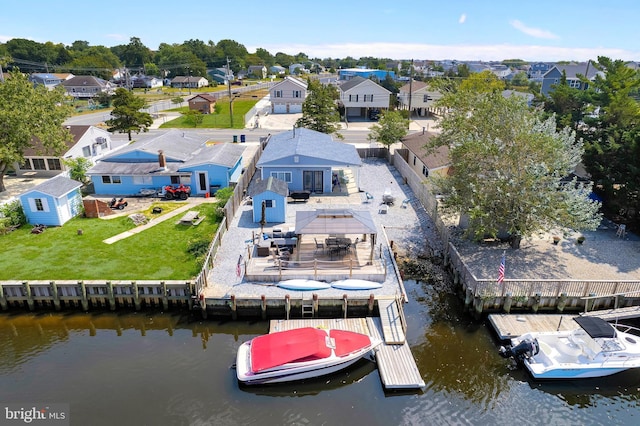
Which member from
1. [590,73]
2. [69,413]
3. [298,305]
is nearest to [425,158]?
[298,305]

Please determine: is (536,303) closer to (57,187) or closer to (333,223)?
(333,223)

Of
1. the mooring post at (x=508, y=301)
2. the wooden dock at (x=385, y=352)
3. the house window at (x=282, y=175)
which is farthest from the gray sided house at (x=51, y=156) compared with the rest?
the mooring post at (x=508, y=301)

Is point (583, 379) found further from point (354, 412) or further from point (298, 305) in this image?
point (298, 305)

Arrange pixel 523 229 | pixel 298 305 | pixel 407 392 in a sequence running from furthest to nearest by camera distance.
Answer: pixel 523 229
pixel 298 305
pixel 407 392

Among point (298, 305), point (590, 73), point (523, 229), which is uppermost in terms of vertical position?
point (590, 73)

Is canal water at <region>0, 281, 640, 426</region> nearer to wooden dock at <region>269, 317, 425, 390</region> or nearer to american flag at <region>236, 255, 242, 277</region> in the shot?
wooden dock at <region>269, 317, 425, 390</region>

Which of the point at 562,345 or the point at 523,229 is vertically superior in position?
the point at 523,229
